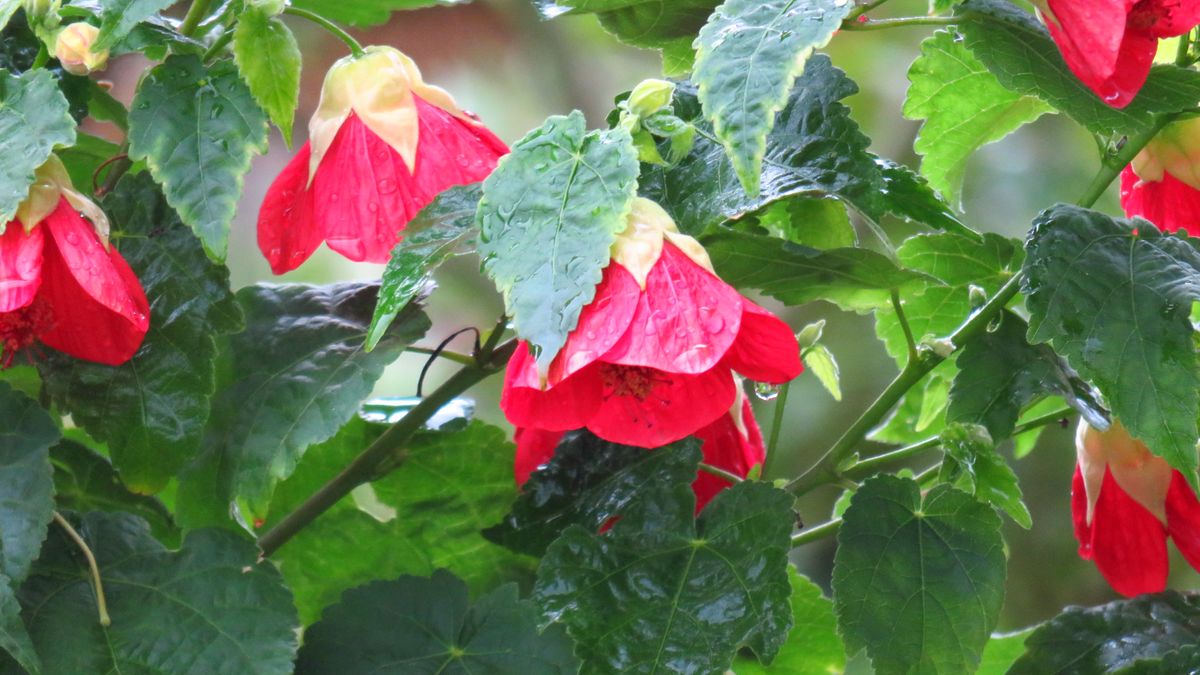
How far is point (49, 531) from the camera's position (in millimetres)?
580

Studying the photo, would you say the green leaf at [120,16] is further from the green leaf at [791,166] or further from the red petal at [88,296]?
the green leaf at [791,166]

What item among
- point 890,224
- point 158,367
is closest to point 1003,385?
point 158,367

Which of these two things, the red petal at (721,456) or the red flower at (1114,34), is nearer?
the red flower at (1114,34)

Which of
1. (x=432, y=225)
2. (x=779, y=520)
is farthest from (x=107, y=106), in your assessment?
(x=779, y=520)

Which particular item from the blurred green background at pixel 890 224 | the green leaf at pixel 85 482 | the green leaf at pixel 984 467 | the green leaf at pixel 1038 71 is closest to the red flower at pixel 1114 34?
the green leaf at pixel 1038 71

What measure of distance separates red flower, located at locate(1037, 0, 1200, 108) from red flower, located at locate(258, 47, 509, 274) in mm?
223

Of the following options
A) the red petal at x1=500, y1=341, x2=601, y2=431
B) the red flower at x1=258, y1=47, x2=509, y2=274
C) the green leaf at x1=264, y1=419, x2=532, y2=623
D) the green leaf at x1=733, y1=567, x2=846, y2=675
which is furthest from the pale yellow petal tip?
the green leaf at x1=733, y1=567, x2=846, y2=675

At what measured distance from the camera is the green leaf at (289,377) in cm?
56

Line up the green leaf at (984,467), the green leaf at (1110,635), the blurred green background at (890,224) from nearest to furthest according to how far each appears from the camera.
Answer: the green leaf at (984,467)
the green leaf at (1110,635)
the blurred green background at (890,224)

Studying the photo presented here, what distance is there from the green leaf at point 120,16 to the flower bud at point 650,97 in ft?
0.54

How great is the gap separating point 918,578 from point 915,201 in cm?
15

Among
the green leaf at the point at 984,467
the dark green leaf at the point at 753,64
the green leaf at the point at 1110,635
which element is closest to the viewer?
the dark green leaf at the point at 753,64

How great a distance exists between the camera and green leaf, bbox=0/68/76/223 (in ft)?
1.52

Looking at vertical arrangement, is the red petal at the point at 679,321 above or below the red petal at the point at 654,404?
above
